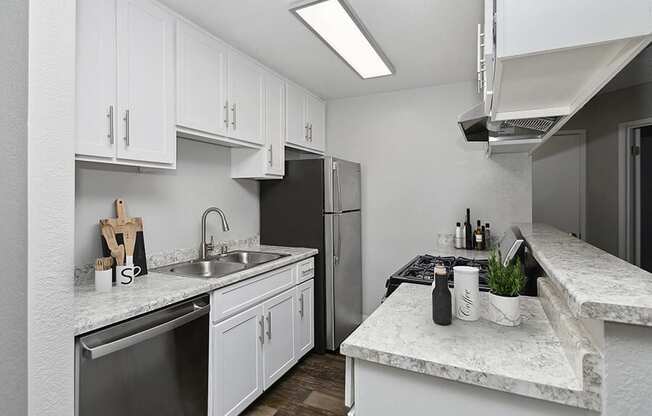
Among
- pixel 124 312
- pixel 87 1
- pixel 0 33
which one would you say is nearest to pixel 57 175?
pixel 0 33

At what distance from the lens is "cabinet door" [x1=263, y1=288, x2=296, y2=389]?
7.31ft

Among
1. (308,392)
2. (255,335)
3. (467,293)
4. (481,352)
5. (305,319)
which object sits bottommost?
(308,392)

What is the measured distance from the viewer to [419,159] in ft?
10.8

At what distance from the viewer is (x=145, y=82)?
1731 millimetres

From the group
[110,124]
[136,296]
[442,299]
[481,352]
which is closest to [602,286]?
[481,352]

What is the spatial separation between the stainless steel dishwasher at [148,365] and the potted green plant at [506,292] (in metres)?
1.36

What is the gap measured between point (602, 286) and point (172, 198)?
2.30 m

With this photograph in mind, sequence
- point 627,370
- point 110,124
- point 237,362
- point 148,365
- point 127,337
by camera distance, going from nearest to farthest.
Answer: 1. point 627,370
2. point 127,337
3. point 148,365
4. point 110,124
5. point 237,362

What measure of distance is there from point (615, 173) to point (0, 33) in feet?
14.7

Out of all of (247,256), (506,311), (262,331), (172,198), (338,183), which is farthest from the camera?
(338,183)

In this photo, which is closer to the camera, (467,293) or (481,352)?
(481,352)

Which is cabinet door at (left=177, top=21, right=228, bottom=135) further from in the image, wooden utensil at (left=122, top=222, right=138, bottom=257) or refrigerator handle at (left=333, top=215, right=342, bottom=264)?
refrigerator handle at (left=333, top=215, right=342, bottom=264)

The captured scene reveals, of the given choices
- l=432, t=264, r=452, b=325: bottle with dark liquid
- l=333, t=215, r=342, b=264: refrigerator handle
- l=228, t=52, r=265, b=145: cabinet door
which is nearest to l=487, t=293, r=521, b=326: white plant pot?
l=432, t=264, r=452, b=325: bottle with dark liquid

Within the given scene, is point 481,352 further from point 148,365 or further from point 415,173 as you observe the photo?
point 415,173
